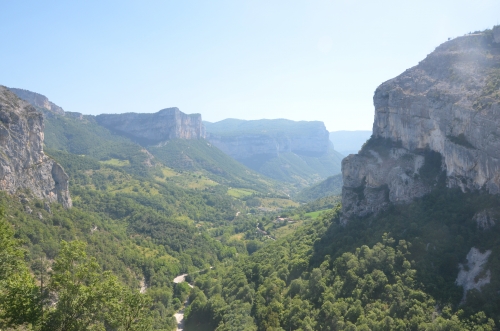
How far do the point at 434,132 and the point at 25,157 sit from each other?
289 ft

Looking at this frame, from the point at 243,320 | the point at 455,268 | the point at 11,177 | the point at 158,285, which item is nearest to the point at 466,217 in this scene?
the point at 455,268

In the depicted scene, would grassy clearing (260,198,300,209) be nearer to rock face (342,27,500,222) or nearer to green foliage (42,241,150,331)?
rock face (342,27,500,222)

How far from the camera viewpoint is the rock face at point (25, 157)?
222ft

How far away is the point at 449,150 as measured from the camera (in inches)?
2051

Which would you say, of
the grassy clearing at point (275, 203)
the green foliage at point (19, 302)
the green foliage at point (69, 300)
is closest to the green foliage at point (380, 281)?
the green foliage at point (69, 300)

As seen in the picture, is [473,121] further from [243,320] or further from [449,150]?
[243,320]

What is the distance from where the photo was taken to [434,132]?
187ft

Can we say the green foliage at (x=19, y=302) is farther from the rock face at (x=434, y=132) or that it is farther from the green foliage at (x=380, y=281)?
the rock face at (x=434, y=132)

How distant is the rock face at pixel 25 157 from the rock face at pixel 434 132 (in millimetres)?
71789

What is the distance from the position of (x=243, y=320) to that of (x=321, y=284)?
43.5 feet

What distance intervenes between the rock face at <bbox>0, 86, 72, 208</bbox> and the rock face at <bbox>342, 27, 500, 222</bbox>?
71789 millimetres

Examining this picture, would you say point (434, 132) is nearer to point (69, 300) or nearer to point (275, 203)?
point (69, 300)

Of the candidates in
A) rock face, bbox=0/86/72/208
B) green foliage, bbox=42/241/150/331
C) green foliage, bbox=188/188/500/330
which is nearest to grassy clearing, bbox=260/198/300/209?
rock face, bbox=0/86/72/208

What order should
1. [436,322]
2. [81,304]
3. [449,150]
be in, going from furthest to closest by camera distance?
[449,150], [436,322], [81,304]
